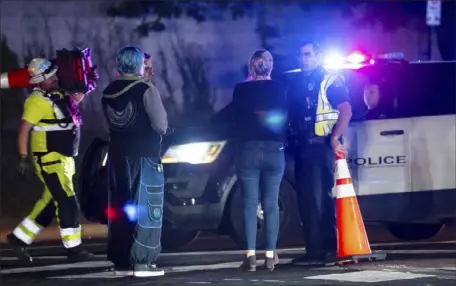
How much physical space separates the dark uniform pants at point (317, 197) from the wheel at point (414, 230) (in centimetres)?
227

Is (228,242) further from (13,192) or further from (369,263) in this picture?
(13,192)

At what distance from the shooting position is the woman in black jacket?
8633mm

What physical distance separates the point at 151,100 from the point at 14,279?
5.51 feet

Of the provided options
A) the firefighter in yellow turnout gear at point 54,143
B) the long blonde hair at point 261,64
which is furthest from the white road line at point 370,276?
the firefighter in yellow turnout gear at point 54,143

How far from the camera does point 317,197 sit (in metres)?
9.07

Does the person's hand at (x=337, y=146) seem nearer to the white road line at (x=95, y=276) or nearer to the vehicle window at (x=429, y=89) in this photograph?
the vehicle window at (x=429, y=89)

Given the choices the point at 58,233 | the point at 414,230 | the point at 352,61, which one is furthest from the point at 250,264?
the point at 58,233

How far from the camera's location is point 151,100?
8266 millimetres

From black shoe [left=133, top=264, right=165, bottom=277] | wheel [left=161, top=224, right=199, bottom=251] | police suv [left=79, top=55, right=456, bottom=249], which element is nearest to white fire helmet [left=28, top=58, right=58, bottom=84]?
police suv [left=79, top=55, right=456, bottom=249]

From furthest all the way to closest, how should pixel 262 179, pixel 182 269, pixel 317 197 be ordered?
pixel 317 197
pixel 182 269
pixel 262 179

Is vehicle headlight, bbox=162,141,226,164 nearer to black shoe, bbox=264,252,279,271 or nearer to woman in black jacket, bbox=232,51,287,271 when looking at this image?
woman in black jacket, bbox=232,51,287,271

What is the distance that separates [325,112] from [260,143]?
25.5 inches

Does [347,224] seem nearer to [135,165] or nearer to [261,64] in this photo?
[261,64]

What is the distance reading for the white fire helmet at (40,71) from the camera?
9.73 metres
